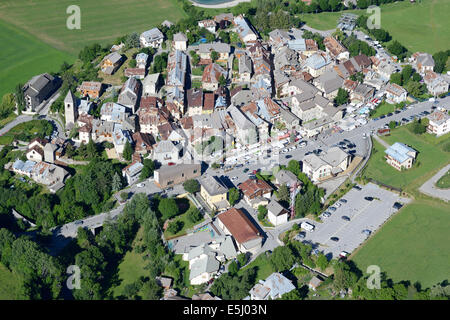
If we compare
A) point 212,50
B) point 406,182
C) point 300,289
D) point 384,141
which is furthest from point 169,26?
point 300,289

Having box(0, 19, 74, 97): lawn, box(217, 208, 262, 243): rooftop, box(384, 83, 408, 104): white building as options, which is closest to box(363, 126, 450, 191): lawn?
box(384, 83, 408, 104): white building

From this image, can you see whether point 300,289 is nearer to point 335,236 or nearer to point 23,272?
point 335,236

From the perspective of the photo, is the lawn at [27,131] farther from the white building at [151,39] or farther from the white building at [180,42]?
the white building at [180,42]

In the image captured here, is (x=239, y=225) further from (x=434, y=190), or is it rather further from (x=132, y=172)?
(x=434, y=190)

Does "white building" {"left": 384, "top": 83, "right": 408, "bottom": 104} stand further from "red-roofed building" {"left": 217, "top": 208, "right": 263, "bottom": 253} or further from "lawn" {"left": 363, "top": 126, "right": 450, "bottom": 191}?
"red-roofed building" {"left": 217, "top": 208, "right": 263, "bottom": 253}

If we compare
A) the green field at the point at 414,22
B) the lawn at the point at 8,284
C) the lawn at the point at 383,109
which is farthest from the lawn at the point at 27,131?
the green field at the point at 414,22

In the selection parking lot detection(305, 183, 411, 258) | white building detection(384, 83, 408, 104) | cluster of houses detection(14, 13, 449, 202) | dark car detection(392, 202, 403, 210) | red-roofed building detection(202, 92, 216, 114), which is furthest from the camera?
white building detection(384, 83, 408, 104)
